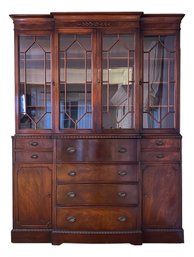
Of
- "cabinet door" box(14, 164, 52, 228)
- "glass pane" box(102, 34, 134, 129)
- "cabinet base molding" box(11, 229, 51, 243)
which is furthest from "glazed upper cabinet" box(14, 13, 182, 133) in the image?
"cabinet base molding" box(11, 229, 51, 243)

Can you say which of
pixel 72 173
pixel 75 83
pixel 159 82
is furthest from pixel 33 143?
pixel 159 82

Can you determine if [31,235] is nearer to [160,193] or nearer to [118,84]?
[160,193]

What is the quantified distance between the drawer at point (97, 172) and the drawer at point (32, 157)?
15cm

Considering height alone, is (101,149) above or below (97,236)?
Answer: above

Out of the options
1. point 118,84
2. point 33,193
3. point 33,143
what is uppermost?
point 118,84

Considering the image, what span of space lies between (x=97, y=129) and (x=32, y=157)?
0.67 m

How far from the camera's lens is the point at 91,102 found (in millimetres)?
3229

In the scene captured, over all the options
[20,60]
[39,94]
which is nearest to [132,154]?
[39,94]

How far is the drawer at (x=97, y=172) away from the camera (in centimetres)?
321

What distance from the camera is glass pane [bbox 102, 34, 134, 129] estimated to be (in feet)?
10.5

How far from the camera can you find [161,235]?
3.29 meters

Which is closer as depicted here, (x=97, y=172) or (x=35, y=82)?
(x=97, y=172)

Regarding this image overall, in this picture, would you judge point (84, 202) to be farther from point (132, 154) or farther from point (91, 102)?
point (91, 102)

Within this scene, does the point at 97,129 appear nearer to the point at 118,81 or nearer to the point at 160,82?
the point at 118,81
